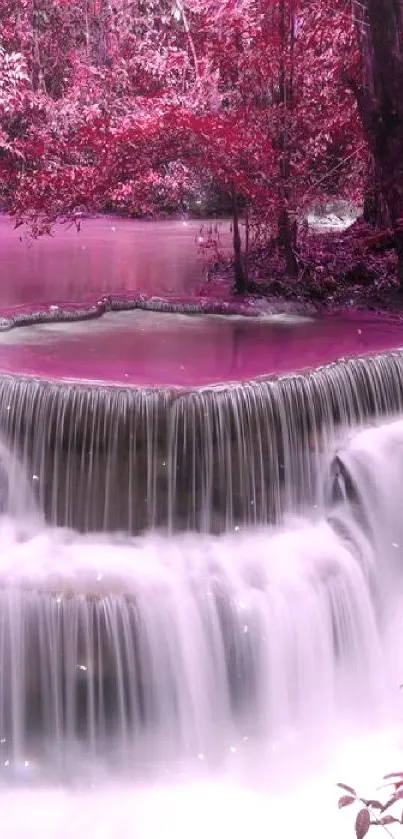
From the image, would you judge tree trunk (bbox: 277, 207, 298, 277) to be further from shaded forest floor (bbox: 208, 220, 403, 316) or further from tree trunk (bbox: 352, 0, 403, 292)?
tree trunk (bbox: 352, 0, 403, 292)

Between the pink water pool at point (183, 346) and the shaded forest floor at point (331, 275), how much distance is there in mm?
615

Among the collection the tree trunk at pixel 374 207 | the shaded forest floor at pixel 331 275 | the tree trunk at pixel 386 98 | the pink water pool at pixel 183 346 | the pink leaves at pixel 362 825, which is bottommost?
the pink leaves at pixel 362 825

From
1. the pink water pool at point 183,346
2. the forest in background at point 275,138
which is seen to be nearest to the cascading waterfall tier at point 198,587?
the pink water pool at point 183,346

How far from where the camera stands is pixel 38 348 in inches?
267

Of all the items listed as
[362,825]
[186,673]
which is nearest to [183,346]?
[186,673]

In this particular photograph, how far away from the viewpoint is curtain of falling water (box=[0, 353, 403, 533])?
5.40m

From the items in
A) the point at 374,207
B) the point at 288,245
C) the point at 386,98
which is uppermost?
the point at 386,98

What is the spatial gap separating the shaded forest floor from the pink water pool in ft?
2.02

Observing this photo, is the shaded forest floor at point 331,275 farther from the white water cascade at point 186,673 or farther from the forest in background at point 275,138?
the white water cascade at point 186,673

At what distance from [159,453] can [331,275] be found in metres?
4.35

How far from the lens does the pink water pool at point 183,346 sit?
611 centimetres

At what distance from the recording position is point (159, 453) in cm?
543

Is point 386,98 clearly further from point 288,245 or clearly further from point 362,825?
point 362,825

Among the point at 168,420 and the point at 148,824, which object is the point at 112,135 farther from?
the point at 148,824
